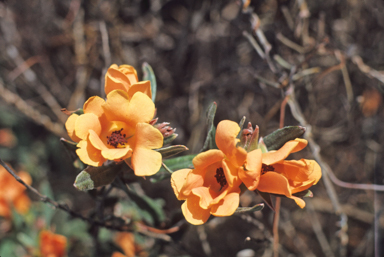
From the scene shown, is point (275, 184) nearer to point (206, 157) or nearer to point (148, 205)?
point (206, 157)

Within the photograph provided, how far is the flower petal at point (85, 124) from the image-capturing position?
1.05 metres

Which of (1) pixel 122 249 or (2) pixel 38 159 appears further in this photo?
(2) pixel 38 159

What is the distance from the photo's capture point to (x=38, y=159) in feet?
9.30

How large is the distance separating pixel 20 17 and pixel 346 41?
2.84m

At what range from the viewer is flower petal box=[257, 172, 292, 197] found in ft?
3.24

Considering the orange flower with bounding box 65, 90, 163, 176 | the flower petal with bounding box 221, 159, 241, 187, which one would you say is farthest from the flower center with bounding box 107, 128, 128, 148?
the flower petal with bounding box 221, 159, 241, 187

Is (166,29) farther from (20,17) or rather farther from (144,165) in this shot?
(144,165)

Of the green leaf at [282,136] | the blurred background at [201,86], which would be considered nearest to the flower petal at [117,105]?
the green leaf at [282,136]

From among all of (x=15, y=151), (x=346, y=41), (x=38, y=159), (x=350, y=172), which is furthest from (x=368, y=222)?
(x=15, y=151)

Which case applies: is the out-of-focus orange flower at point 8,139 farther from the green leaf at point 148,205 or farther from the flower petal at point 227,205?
the flower petal at point 227,205

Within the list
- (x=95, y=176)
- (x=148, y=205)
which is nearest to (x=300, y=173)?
(x=95, y=176)

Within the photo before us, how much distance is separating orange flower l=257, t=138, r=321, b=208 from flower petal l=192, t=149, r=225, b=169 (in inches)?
6.1

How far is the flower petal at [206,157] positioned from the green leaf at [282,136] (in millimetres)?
273

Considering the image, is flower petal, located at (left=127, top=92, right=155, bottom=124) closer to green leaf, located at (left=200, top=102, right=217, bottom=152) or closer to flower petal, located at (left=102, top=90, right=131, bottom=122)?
flower petal, located at (left=102, top=90, right=131, bottom=122)
